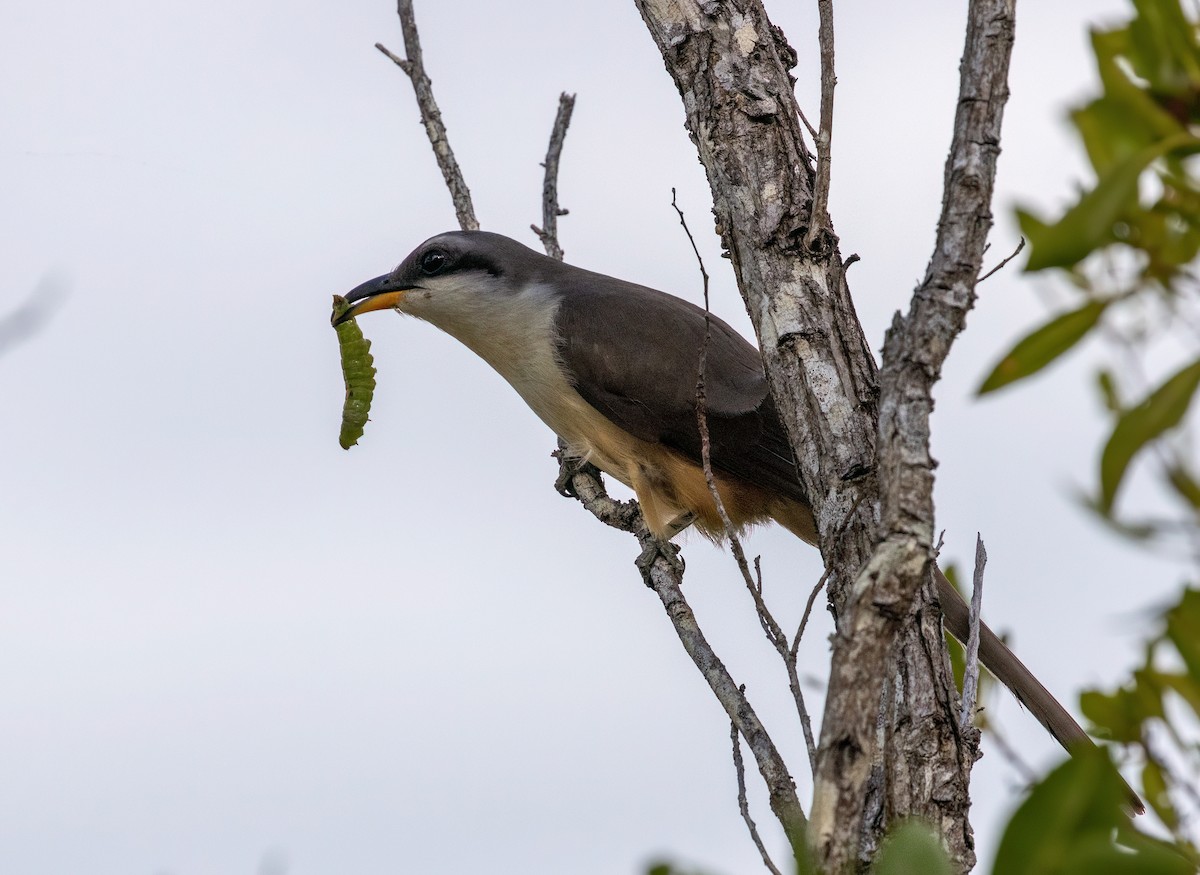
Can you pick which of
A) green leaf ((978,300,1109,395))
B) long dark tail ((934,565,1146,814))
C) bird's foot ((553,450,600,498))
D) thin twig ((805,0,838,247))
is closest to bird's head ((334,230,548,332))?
bird's foot ((553,450,600,498))

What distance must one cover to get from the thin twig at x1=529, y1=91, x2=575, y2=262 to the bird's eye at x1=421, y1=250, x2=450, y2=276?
1.73 ft

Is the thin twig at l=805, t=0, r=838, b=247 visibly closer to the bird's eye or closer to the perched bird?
the perched bird

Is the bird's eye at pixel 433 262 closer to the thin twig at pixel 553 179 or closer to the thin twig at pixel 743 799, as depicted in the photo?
the thin twig at pixel 553 179

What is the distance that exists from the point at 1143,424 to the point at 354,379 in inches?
151

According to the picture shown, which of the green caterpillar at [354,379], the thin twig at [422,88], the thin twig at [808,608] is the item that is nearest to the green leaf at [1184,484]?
the thin twig at [808,608]

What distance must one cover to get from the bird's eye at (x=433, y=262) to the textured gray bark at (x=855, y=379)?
2660 mm

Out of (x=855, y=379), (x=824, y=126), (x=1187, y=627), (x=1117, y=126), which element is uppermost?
(x=824, y=126)

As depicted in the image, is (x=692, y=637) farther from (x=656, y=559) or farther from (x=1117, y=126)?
(x=1117, y=126)

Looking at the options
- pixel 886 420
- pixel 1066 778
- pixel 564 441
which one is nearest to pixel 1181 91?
pixel 1066 778

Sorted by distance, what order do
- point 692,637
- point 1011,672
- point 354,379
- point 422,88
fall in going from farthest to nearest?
point 422,88, point 354,379, point 1011,672, point 692,637

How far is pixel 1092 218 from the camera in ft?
3.92

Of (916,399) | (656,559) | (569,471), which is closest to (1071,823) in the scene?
(916,399)

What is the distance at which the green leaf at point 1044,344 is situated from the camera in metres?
1.35

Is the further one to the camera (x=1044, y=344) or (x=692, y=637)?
(x=692, y=637)
